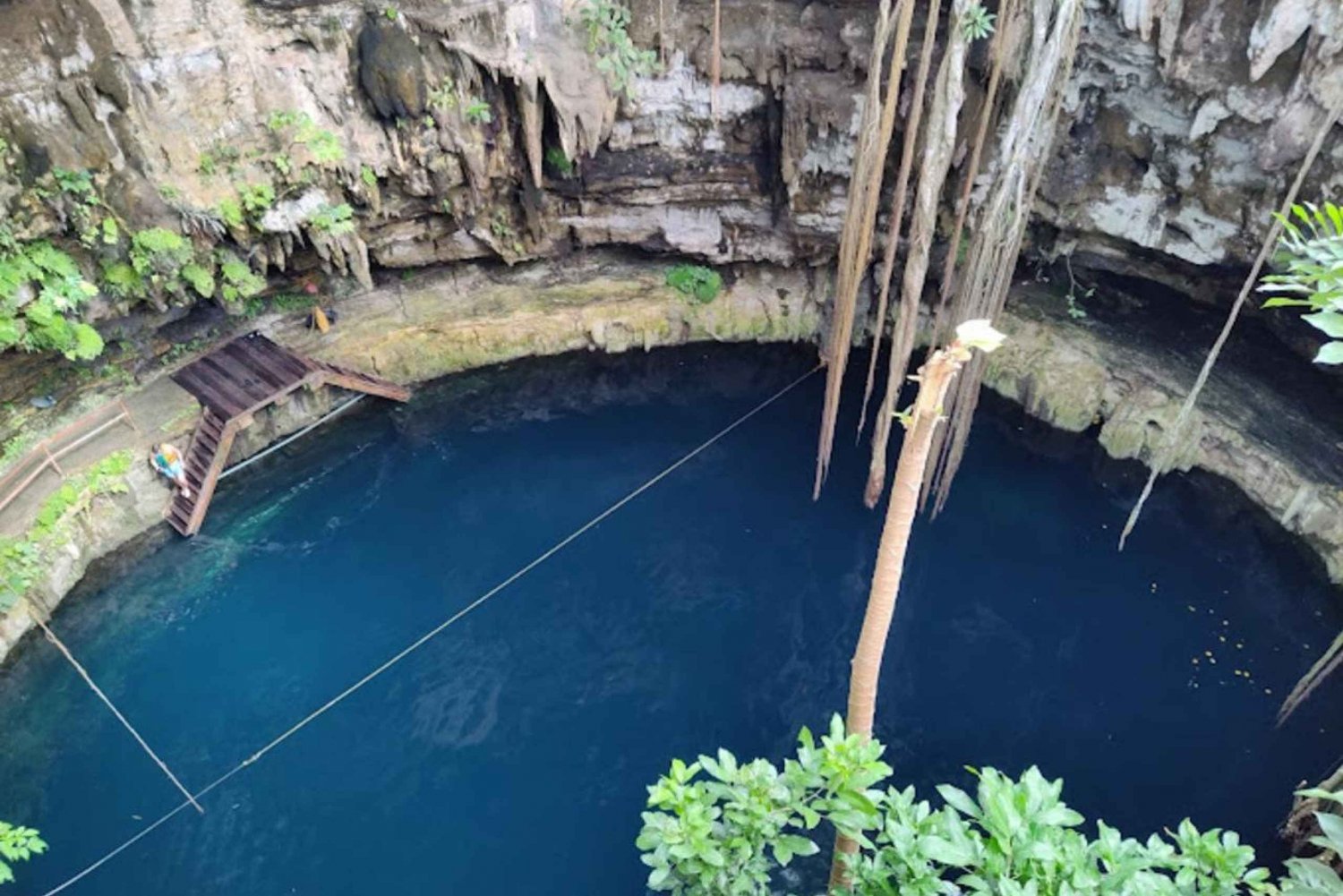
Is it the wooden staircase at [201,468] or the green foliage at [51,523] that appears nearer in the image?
the green foliage at [51,523]

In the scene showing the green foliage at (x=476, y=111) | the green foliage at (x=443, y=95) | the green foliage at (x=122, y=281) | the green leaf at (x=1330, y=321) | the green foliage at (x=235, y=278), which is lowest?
the green foliage at (x=235, y=278)

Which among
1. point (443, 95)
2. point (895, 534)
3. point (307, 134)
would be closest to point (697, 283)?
point (443, 95)

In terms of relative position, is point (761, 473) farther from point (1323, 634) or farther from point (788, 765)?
point (788, 765)

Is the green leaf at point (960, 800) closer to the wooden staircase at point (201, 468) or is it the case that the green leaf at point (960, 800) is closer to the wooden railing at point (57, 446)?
the wooden staircase at point (201, 468)

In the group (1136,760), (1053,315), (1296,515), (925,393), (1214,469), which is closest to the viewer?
(925,393)

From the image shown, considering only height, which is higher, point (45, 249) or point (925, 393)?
point (925, 393)

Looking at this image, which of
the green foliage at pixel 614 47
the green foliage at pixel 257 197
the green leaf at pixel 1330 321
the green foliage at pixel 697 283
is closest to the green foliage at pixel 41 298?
the green foliage at pixel 257 197

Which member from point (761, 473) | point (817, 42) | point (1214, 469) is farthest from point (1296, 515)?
point (817, 42)
